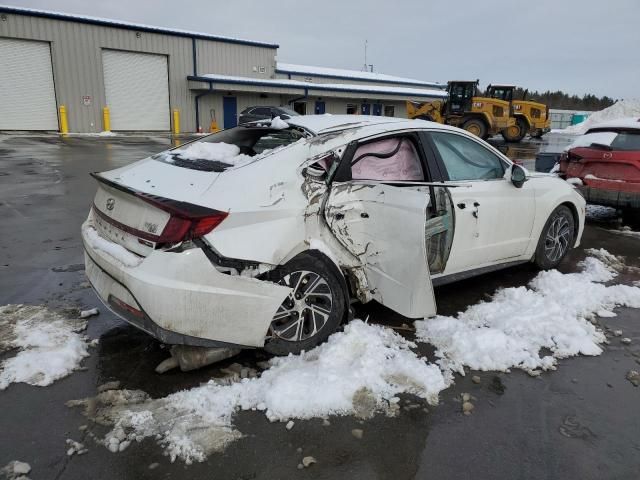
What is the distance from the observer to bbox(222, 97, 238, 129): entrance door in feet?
106

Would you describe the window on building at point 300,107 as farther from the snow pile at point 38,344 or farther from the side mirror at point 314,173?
the side mirror at point 314,173

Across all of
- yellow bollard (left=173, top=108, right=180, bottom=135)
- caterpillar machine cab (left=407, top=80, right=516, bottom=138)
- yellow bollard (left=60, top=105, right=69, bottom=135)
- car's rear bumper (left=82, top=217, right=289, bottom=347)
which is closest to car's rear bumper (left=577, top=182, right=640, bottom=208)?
car's rear bumper (left=82, top=217, right=289, bottom=347)

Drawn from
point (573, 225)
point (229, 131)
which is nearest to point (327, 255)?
point (229, 131)

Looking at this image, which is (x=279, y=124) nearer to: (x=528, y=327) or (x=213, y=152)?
(x=213, y=152)

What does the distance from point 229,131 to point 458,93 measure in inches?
867

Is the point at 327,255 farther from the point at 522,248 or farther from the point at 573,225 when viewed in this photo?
the point at 573,225

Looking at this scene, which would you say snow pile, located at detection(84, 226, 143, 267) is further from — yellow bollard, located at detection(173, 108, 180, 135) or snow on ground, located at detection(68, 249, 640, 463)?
yellow bollard, located at detection(173, 108, 180, 135)

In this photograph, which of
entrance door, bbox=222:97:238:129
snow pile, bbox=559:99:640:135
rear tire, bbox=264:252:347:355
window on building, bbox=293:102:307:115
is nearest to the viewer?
rear tire, bbox=264:252:347:355

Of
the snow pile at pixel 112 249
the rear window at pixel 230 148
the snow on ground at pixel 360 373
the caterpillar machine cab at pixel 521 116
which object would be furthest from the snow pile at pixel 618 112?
the snow pile at pixel 112 249

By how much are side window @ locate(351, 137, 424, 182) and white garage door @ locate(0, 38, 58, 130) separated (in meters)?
26.9

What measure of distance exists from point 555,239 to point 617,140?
3.37m

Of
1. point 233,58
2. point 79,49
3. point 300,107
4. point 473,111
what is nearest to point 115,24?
point 79,49

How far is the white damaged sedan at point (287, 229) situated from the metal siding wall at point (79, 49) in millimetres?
25932

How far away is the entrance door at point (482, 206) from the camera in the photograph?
13.8ft
